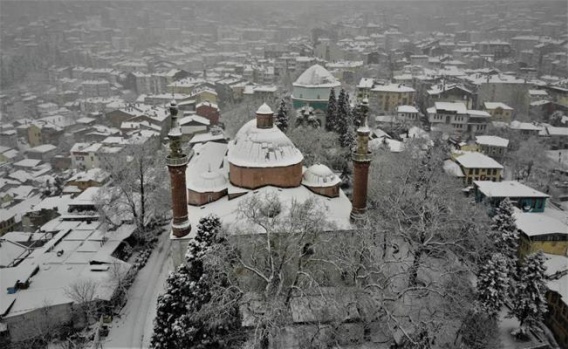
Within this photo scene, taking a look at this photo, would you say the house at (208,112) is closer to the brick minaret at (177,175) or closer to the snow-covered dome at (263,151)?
the snow-covered dome at (263,151)

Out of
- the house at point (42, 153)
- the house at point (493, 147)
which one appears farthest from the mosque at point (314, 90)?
the house at point (42, 153)

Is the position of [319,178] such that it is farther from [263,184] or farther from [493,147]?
[493,147]

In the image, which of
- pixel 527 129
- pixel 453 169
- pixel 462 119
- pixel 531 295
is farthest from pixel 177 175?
pixel 527 129

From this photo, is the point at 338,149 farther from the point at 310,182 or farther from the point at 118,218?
the point at 118,218

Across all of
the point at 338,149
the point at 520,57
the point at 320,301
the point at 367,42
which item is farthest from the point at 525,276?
the point at 367,42

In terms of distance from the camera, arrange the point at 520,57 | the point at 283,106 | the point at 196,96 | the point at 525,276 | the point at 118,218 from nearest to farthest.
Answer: the point at 525,276 → the point at 118,218 → the point at 283,106 → the point at 196,96 → the point at 520,57

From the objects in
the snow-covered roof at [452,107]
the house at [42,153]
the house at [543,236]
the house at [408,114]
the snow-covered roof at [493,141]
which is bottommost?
the house at [42,153]
